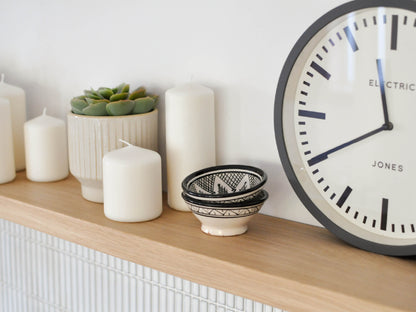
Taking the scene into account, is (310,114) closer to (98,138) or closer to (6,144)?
(98,138)

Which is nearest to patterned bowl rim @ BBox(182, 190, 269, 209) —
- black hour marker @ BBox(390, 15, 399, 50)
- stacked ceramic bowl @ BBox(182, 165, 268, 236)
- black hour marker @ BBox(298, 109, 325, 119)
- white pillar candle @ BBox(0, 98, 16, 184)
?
stacked ceramic bowl @ BBox(182, 165, 268, 236)

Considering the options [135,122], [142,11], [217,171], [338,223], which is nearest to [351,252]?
[338,223]

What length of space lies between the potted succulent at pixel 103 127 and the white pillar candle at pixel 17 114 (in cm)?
18

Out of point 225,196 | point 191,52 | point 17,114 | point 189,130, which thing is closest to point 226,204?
point 225,196

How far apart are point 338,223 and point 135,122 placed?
303 millimetres

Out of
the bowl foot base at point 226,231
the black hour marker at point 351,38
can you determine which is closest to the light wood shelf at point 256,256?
the bowl foot base at point 226,231

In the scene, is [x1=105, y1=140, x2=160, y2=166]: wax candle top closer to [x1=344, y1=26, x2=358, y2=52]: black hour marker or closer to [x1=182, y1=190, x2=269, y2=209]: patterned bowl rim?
[x1=182, y1=190, x2=269, y2=209]: patterned bowl rim

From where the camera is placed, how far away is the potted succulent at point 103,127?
825 millimetres

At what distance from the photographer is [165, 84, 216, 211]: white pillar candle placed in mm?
781

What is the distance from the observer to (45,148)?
3.08 feet

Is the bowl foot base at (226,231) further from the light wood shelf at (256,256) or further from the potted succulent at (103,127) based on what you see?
the potted succulent at (103,127)

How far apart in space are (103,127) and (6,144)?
20 centimetres

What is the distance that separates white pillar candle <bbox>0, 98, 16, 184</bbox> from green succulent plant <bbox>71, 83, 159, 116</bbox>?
0.43 ft

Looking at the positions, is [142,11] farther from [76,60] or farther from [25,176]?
[25,176]
